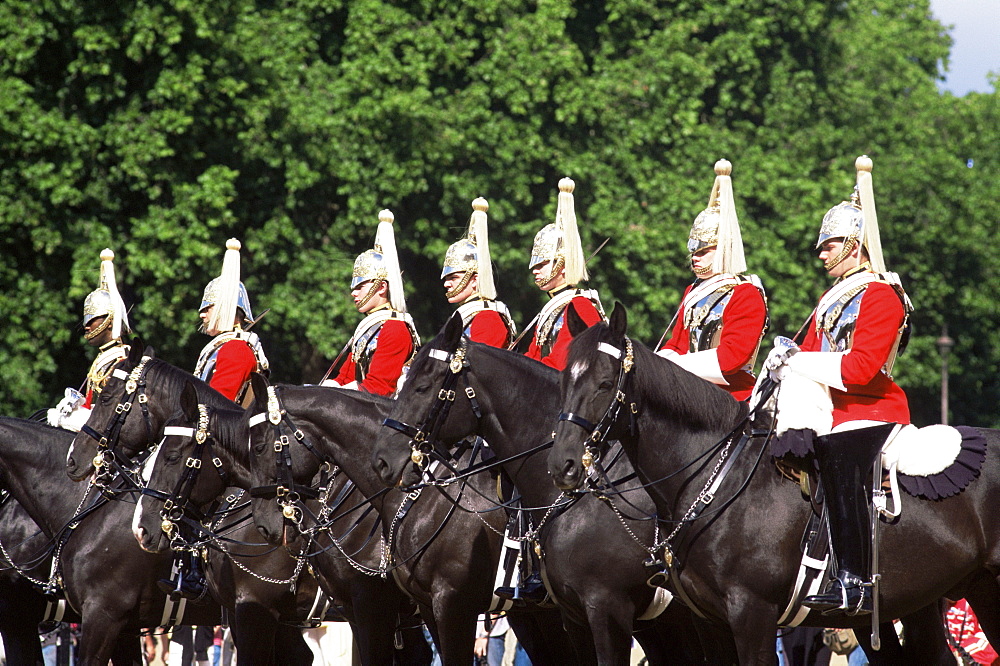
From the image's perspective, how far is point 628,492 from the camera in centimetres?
754

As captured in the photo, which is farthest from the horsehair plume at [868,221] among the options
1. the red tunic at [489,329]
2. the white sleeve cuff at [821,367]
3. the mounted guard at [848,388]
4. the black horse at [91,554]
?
the black horse at [91,554]

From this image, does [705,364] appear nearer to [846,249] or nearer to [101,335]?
[846,249]

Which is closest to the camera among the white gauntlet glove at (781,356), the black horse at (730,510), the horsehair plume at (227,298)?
the black horse at (730,510)

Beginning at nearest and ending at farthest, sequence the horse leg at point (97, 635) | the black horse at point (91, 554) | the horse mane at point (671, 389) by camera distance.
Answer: the horse mane at point (671, 389)
the horse leg at point (97, 635)
the black horse at point (91, 554)

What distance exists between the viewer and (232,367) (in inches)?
407

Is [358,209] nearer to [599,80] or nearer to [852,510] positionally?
[599,80]

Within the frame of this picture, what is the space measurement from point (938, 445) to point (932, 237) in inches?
859

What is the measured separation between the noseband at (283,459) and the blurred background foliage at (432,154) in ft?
34.4

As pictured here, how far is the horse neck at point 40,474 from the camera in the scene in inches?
383

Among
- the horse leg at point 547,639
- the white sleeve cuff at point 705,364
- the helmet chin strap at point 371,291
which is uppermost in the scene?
the helmet chin strap at point 371,291

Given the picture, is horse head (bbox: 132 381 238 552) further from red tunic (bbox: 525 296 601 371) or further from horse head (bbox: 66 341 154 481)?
red tunic (bbox: 525 296 601 371)

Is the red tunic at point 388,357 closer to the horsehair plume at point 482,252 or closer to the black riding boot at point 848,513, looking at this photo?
the horsehair plume at point 482,252

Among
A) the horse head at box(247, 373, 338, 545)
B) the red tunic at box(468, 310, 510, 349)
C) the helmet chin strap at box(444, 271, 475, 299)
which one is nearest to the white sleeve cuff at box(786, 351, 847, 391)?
the red tunic at box(468, 310, 510, 349)

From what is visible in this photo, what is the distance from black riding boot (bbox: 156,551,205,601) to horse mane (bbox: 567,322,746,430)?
11.9ft
